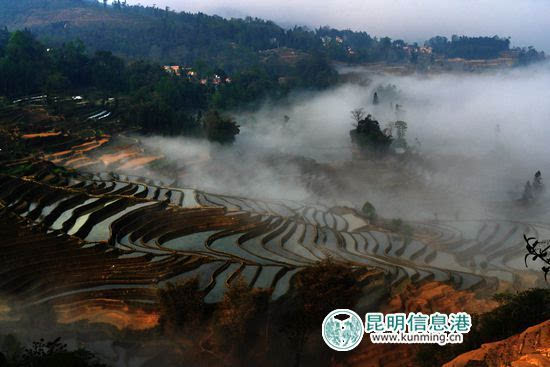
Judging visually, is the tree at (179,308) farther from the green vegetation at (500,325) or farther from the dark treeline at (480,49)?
the dark treeline at (480,49)

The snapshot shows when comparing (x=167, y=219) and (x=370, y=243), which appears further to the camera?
(x=370, y=243)

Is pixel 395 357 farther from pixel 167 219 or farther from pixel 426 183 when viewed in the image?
pixel 426 183

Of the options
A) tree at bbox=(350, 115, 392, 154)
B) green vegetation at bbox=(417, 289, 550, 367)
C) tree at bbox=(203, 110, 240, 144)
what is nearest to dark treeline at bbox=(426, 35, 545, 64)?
tree at bbox=(350, 115, 392, 154)

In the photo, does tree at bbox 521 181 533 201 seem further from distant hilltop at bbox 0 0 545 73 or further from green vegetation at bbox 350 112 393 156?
distant hilltop at bbox 0 0 545 73

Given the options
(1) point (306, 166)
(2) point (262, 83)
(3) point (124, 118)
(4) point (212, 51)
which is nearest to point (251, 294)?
(1) point (306, 166)

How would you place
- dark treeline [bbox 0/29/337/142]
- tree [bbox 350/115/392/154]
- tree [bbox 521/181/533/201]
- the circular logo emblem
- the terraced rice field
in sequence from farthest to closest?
1. dark treeline [bbox 0/29/337/142]
2. tree [bbox 350/115/392/154]
3. tree [bbox 521/181/533/201]
4. the terraced rice field
5. the circular logo emblem
